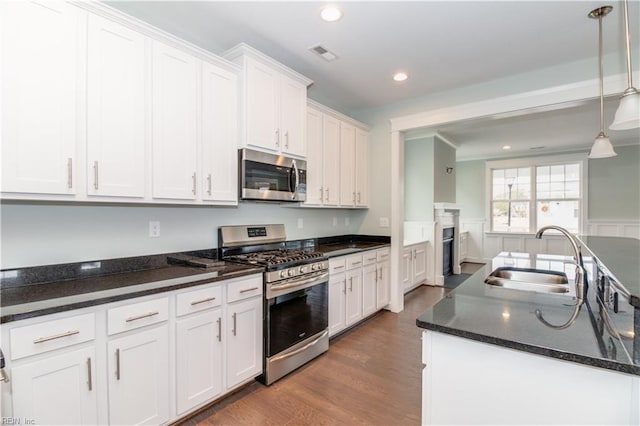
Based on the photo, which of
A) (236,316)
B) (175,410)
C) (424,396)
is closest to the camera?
(424,396)

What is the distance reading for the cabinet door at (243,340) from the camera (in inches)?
83.7

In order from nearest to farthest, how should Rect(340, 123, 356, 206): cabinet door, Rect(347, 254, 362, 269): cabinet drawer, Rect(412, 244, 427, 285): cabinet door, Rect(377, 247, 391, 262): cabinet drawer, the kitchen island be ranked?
1. the kitchen island
2. Rect(347, 254, 362, 269): cabinet drawer
3. Rect(340, 123, 356, 206): cabinet door
4. Rect(377, 247, 391, 262): cabinet drawer
5. Rect(412, 244, 427, 285): cabinet door

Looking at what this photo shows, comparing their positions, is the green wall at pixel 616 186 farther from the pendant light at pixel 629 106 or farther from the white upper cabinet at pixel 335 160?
the pendant light at pixel 629 106

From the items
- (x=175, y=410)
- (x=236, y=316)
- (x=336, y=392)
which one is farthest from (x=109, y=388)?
(x=336, y=392)

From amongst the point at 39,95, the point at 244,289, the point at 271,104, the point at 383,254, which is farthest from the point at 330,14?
the point at 383,254

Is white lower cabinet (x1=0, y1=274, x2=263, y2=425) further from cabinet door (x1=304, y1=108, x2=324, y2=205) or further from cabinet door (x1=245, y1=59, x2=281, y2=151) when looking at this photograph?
cabinet door (x1=304, y1=108, x2=324, y2=205)

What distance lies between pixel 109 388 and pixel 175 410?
44 centimetres

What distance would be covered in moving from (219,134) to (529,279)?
2.60m

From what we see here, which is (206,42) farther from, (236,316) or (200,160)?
(236,316)

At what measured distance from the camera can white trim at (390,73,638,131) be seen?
285cm

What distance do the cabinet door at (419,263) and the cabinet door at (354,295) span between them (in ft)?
6.41

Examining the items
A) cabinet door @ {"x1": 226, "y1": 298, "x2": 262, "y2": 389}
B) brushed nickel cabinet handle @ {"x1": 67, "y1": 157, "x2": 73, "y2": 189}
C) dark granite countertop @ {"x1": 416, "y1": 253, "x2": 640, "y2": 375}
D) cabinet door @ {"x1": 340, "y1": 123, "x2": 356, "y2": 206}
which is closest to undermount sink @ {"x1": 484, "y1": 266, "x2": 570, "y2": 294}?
dark granite countertop @ {"x1": 416, "y1": 253, "x2": 640, "y2": 375}

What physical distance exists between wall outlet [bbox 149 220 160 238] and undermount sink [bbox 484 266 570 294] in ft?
7.67

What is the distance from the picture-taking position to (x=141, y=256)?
7.29 ft
